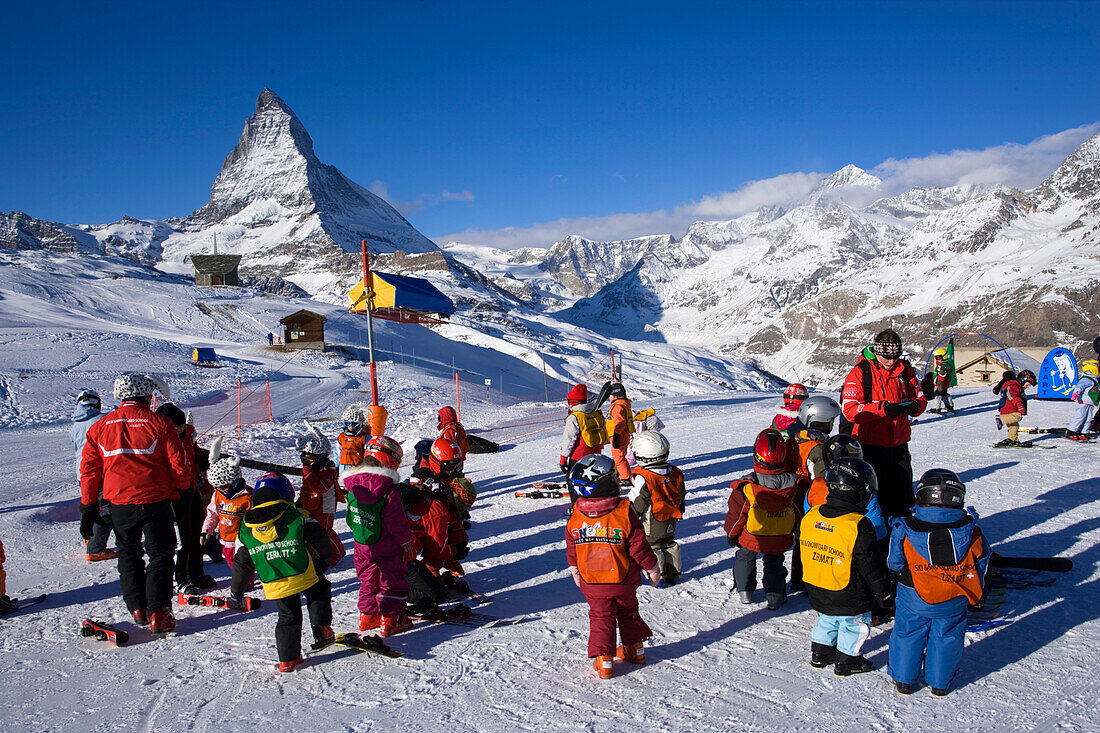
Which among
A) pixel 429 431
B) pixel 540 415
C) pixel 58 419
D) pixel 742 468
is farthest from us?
pixel 540 415

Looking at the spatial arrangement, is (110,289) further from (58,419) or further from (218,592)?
(218,592)

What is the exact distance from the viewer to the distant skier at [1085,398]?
35.4ft

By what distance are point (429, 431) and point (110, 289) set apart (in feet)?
166

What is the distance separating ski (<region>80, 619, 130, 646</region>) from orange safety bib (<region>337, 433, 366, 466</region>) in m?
2.27

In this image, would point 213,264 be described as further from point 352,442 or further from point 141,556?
point 141,556

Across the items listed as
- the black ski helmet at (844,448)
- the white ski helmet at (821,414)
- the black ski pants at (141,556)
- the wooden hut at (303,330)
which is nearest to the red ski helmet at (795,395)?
the white ski helmet at (821,414)

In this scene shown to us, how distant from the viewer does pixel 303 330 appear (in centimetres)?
3638

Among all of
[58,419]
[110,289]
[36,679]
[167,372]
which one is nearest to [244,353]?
[167,372]

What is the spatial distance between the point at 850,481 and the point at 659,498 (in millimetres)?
1902

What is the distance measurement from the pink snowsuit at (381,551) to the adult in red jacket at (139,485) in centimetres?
139

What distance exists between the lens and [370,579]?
4.64m

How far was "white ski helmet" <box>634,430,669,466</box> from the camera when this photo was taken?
5348mm

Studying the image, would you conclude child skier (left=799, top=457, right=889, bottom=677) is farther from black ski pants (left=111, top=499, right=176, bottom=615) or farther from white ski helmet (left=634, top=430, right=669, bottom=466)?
black ski pants (left=111, top=499, right=176, bottom=615)

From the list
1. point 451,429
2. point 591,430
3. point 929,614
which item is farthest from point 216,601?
point 929,614
